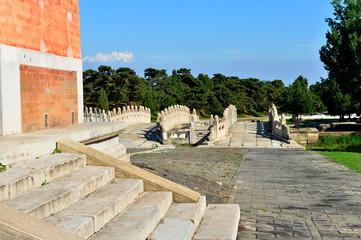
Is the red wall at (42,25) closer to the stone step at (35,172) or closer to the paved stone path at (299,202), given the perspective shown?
the stone step at (35,172)

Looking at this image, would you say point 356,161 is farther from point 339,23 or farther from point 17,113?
point 339,23

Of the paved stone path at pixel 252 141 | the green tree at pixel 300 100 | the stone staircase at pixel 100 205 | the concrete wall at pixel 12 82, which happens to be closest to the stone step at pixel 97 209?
the stone staircase at pixel 100 205

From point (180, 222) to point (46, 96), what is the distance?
404 centimetres

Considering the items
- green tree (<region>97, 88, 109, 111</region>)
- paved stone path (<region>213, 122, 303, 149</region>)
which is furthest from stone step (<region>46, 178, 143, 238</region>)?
green tree (<region>97, 88, 109, 111</region>)

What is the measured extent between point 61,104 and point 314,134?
62.2 feet

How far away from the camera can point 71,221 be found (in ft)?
10.9

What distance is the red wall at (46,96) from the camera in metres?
6.23

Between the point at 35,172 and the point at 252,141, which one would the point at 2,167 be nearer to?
the point at 35,172

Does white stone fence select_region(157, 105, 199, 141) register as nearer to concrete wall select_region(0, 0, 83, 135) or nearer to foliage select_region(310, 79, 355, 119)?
concrete wall select_region(0, 0, 83, 135)

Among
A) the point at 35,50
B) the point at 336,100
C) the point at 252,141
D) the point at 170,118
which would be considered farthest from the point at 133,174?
the point at 336,100

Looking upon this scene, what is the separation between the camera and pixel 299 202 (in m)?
5.94

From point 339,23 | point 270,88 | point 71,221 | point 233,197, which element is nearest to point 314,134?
point 339,23

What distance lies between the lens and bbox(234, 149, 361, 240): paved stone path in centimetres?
457

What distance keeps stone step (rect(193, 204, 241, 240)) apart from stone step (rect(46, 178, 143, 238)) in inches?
35.8
